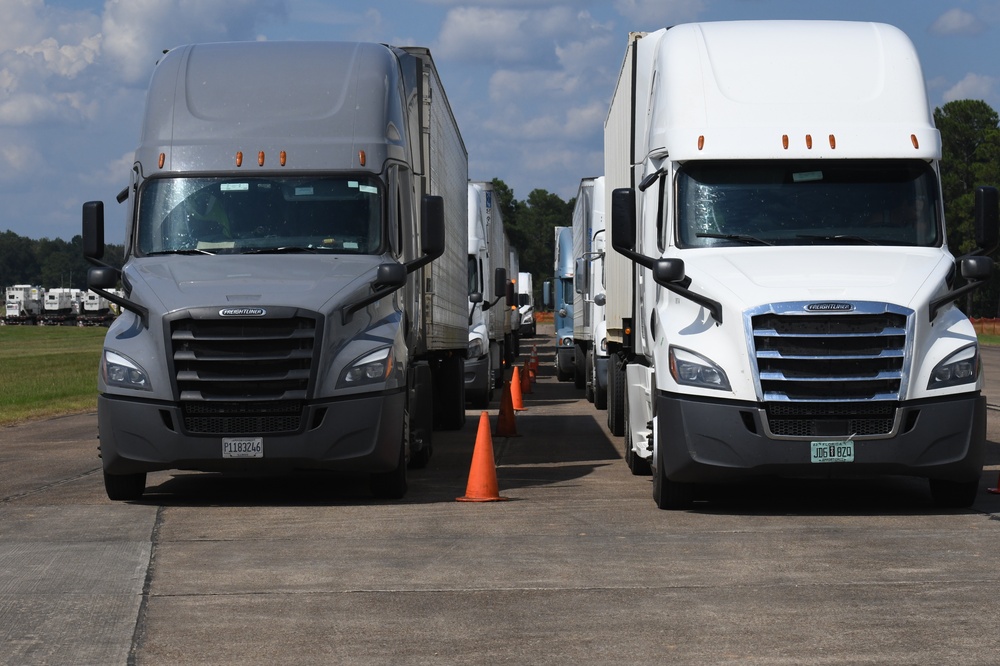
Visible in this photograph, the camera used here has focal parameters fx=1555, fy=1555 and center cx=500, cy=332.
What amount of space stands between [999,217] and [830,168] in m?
1.50

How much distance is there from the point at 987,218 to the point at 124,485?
7.03m

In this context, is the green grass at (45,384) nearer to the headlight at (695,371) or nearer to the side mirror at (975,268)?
the headlight at (695,371)

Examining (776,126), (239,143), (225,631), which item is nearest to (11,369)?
(239,143)

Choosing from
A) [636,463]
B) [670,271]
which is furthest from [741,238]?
[636,463]

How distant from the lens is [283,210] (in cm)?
1286

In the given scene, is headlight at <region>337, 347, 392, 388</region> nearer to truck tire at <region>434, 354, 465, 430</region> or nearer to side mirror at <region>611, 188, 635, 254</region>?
side mirror at <region>611, 188, 635, 254</region>

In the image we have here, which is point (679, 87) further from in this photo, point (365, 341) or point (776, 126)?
point (365, 341)

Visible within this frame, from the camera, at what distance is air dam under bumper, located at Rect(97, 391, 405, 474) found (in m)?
11.7

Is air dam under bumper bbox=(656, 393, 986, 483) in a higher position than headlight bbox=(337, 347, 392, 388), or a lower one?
lower

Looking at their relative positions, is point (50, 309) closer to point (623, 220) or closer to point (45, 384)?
point (45, 384)

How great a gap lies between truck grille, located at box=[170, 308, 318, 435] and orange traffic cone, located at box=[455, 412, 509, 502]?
4.90 feet

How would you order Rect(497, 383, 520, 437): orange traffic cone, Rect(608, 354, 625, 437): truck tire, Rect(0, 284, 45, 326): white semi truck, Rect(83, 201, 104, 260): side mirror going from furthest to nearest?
Rect(0, 284, 45, 326): white semi truck, Rect(497, 383, 520, 437): orange traffic cone, Rect(608, 354, 625, 437): truck tire, Rect(83, 201, 104, 260): side mirror

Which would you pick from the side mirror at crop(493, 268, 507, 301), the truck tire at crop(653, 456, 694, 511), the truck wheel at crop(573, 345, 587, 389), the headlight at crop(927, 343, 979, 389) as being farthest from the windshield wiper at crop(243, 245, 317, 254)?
the truck wheel at crop(573, 345, 587, 389)

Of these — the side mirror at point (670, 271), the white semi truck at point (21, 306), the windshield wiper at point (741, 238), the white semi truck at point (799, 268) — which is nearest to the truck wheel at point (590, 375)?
the white semi truck at point (799, 268)
